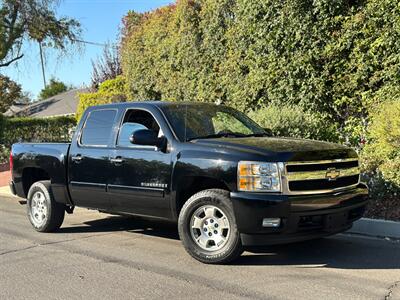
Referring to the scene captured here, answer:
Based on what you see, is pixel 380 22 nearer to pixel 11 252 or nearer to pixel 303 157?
pixel 303 157

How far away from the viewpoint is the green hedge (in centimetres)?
2122

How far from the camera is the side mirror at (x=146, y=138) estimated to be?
6305 millimetres

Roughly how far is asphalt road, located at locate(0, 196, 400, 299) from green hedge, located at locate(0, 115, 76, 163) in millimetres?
13405

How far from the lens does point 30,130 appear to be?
22.2 m

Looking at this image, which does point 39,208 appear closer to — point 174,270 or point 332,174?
point 174,270

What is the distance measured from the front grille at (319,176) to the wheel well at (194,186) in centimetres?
80

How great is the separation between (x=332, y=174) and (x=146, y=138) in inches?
85.8

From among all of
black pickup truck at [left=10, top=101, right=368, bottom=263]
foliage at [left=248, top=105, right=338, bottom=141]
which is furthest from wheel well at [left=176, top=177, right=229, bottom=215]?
foliage at [left=248, top=105, right=338, bottom=141]

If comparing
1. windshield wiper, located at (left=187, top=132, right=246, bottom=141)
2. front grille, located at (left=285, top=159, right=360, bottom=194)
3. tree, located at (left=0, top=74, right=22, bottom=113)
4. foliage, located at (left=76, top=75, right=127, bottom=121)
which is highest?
tree, located at (left=0, top=74, right=22, bottom=113)

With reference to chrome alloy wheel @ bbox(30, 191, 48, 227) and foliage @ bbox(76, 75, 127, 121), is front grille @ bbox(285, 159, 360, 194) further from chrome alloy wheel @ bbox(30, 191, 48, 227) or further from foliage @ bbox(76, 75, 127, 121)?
foliage @ bbox(76, 75, 127, 121)


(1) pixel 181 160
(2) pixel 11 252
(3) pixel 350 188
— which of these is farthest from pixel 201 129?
(2) pixel 11 252

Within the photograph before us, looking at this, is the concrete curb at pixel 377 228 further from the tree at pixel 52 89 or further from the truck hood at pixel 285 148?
the tree at pixel 52 89

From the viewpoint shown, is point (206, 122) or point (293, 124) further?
point (293, 124)

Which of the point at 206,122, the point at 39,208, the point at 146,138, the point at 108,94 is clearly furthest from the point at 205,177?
the point at 108,94
